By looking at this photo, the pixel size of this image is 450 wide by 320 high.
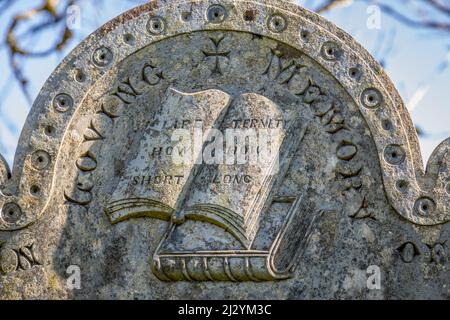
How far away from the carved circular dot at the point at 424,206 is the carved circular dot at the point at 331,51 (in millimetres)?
925

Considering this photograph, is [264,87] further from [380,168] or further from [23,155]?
[23,155]

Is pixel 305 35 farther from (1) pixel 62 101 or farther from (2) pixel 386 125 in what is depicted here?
(1) pixel 62 101

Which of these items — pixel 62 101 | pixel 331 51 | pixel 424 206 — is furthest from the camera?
pixel 62 101

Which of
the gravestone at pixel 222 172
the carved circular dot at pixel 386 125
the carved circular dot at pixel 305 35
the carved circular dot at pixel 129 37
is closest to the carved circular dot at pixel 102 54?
the gravestone at pixel 222 172

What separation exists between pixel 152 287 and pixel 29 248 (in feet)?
2.40

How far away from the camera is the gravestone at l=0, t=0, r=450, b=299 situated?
7.32 m

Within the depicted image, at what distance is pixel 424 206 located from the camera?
290 inches

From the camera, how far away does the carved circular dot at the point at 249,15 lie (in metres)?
7.66

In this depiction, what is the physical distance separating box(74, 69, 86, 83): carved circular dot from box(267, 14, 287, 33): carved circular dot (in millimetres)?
1084

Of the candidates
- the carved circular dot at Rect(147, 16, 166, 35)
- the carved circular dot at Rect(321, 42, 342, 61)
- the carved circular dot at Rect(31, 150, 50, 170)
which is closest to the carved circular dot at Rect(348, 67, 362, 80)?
the carved circular dot at Rect(321, 42, 342, 61)

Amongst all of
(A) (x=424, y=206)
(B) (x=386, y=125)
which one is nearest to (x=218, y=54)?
(B) (x=386, y=125)

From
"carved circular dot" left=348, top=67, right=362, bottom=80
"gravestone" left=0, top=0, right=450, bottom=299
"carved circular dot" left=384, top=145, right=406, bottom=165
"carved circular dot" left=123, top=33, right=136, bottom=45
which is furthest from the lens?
"carved circular dot" left=123, top=33, right=136, bottom=45

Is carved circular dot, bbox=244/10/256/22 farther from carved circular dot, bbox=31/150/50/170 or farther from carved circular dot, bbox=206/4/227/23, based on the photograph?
carved circular dot, bbox=31/150/50/170

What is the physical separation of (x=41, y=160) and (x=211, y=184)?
0.98 m
